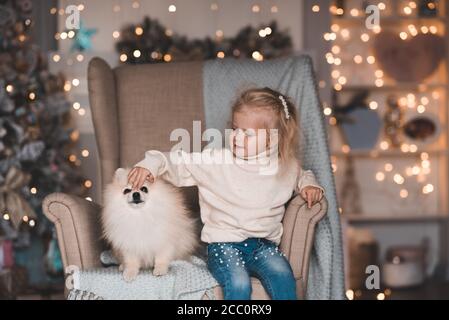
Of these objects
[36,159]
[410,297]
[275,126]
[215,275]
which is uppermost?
[275,126]

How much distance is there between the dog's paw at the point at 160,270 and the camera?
5.67 ft

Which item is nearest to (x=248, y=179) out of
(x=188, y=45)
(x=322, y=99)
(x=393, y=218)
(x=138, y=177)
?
(x=138, y=177)

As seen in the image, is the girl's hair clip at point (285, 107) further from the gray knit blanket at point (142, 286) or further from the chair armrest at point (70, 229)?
the chair armrest at point (70, 229)

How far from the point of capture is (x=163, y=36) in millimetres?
3023

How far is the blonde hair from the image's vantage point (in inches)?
75.8

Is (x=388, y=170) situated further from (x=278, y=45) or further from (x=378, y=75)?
(x=278, y=45)

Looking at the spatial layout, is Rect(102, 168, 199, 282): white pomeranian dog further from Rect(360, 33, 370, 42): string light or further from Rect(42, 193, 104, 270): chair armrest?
Rect(360, 33, 370, 42): string light

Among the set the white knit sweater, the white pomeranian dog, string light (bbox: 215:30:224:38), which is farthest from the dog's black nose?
string light (bbox: 215:30:224:38)

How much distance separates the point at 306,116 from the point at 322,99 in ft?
3.54

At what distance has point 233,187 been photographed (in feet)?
6.28

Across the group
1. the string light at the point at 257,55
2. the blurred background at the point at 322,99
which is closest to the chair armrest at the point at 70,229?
the blurred background at the point at 322,99

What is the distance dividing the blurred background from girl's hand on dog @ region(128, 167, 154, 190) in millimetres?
990
